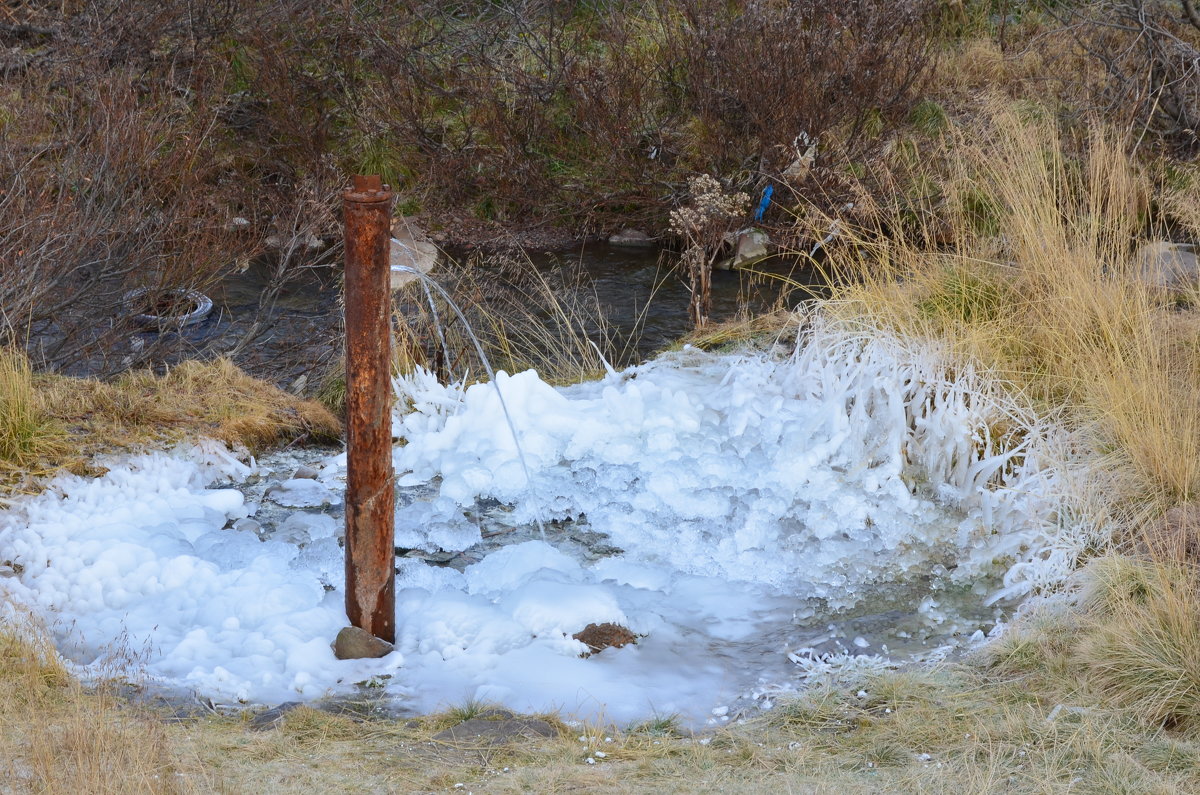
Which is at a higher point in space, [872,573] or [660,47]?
[660,47]

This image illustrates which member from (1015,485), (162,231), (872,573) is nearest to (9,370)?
(162,231)

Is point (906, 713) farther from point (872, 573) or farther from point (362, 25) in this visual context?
point (362, 25)

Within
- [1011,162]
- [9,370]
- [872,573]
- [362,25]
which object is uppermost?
[362,25]

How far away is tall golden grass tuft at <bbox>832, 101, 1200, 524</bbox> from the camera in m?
3.98

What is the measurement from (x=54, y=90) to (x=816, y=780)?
8.78 meters

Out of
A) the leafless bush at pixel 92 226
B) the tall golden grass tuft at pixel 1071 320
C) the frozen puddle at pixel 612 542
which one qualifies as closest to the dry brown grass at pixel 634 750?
the frozen puddle at pixel 612 542

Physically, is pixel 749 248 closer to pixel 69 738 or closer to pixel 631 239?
pixel 631 239

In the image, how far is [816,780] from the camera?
2570 millimetres

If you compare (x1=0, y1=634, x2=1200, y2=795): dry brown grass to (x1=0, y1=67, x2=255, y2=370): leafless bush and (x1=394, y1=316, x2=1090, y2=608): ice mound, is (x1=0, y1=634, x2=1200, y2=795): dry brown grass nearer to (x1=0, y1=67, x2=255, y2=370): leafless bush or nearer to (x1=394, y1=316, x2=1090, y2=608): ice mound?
(x1=394, y1=316, x2=1090, y2=608): ice mound

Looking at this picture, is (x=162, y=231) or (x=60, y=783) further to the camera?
(x=162, y=231)

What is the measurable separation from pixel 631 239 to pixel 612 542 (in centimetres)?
646

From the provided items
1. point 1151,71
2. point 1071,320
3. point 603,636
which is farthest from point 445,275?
point 1151,71

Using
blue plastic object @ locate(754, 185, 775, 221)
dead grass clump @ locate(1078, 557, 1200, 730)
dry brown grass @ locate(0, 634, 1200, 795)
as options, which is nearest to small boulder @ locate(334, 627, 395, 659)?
dry brown grass @ locate(0, 634, 1200, 795)

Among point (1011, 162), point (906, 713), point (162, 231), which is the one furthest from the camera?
point (162, 231)
